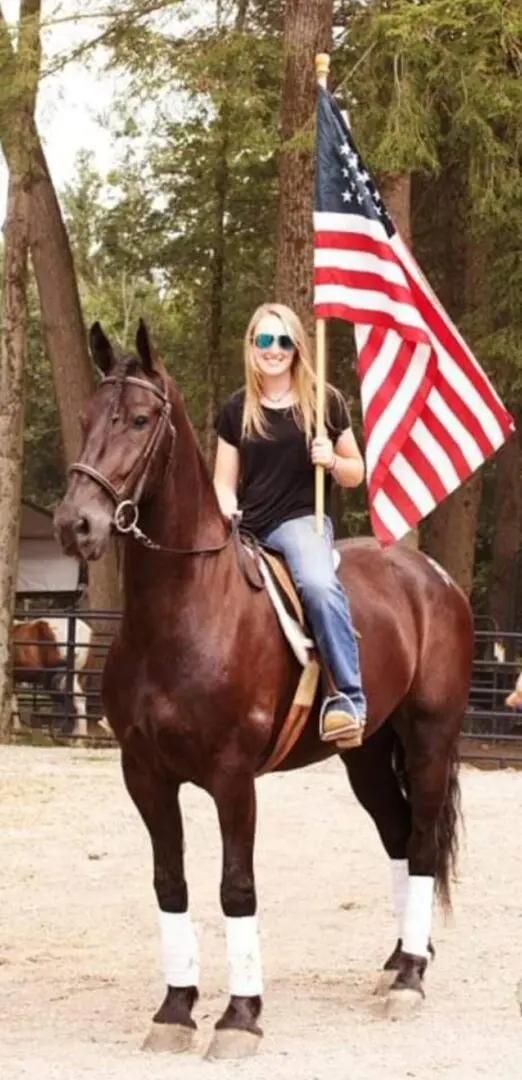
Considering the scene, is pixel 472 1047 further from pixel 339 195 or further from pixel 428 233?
pixel 428 233

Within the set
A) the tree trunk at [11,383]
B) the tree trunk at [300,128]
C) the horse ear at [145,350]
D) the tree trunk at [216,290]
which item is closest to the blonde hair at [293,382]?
the horse ear at [145,350]

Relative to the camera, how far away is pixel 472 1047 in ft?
20.2

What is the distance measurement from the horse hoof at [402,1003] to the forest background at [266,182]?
10.2 meters

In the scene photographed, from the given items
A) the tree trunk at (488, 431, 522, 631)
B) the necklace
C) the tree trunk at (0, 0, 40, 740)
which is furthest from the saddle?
the tree trunk at (488, 431, 522, 631)

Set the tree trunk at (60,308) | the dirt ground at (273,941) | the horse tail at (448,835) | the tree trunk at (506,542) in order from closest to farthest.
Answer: the dirt ground at (273,941) < the horse tail at (448,835) < the tree trunk at (60,308) < the tree trunk at (506,542)

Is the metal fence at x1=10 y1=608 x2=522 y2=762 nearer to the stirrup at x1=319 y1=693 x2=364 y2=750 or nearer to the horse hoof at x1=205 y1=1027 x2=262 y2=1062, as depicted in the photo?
the stirrup at x1=319 y1=693 x2=364 y2=750

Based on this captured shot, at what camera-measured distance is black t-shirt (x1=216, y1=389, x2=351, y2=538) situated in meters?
6.61

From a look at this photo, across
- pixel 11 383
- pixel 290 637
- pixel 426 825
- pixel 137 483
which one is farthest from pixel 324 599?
pixel 11 383

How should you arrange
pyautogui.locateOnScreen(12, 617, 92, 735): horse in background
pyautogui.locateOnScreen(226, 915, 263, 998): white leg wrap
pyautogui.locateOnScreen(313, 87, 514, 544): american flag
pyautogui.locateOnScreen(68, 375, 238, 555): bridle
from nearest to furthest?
pyautogui.locateOnScreen(68, 375, 238, 555): bridle
pyautogui.locateOnScreen(226, 915, 263, 998): white leg wrap
pyautogui.locateOnScreen(313, 87, 514, 544): american flag
pyautogui.locateOnScreen(12, 617, 92, 735): horse in background

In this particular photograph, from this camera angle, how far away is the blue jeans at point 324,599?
21.2ft

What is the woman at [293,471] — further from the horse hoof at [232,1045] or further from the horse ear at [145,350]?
the horse hoof at [232,1045]

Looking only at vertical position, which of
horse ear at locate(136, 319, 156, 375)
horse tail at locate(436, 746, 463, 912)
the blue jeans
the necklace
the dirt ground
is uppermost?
horse ear at locate(136, 319, 156, 375)

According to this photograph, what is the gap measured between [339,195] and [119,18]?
11335 mm

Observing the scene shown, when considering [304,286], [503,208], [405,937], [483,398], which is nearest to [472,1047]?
[405,937]
